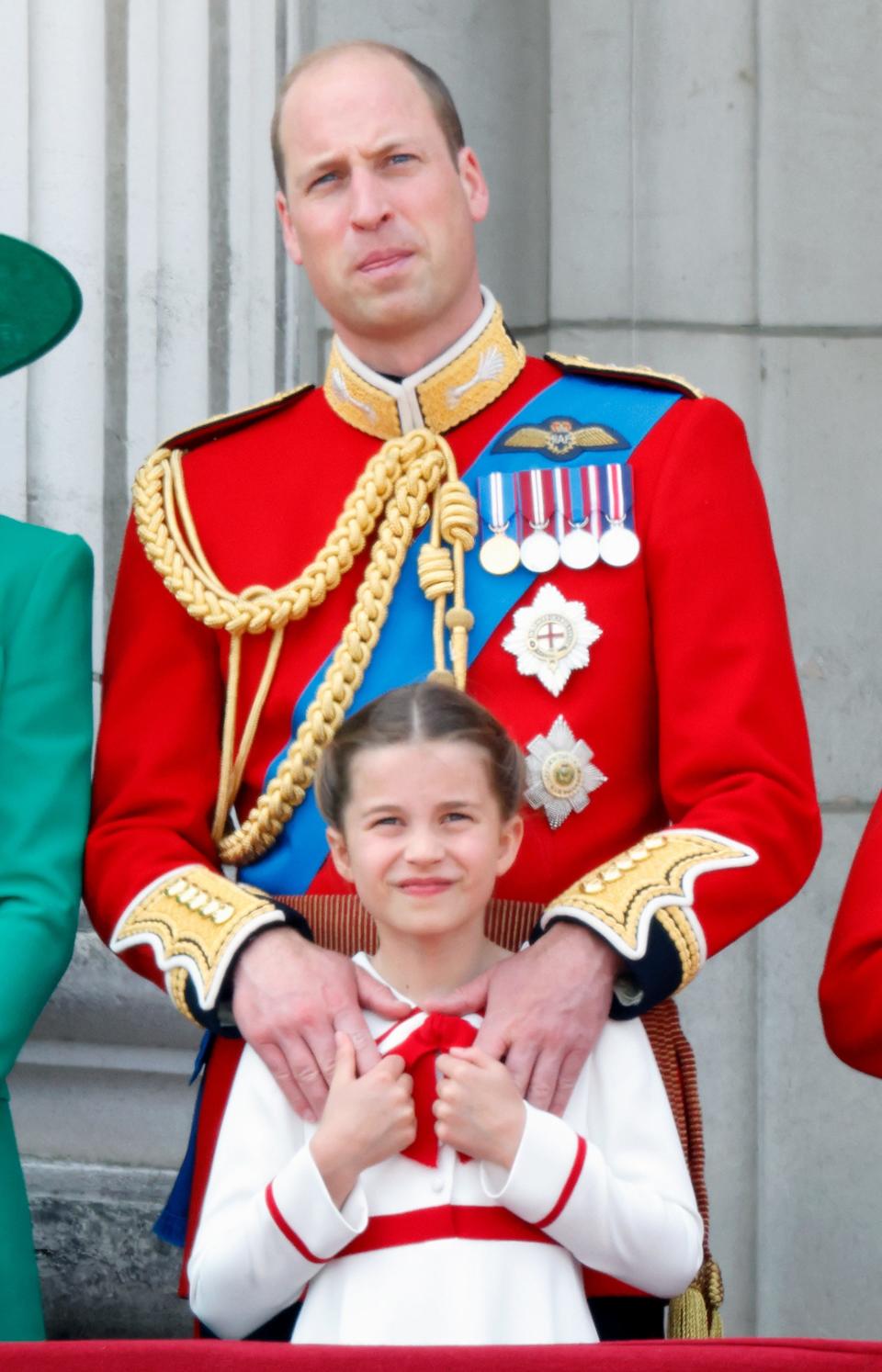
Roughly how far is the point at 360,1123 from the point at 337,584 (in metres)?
0.67

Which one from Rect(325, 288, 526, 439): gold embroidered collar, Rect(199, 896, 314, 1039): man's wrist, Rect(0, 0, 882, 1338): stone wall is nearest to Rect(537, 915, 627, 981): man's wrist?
Rect(199, 896, 314, 1039): man's wrist

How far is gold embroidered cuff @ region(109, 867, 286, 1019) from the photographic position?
2.43 meters

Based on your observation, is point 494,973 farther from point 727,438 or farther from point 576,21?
point 576,21

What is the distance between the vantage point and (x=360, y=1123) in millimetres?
2256

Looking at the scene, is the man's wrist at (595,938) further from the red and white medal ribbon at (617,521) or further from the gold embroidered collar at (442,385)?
the gold embroidered collar at (442,385)

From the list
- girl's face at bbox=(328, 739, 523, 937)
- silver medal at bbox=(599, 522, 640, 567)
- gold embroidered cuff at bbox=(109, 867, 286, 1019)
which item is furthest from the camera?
silver medal at bbox=(599, 522, 640, 567)

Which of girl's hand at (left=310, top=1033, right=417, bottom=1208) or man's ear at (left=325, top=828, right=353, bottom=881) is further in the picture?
man's ear at (left=325, top=828, right=353, bottom=881)

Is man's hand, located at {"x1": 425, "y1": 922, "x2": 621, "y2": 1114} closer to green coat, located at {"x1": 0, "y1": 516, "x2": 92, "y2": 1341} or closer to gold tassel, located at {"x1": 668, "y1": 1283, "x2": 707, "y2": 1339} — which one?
gold tassel, located at {"x1": 668, "y1": 1283, "x2": 707, "y2": 1339}

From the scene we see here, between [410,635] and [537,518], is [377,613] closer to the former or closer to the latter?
[410,635]

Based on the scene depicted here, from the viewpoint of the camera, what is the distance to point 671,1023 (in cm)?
254

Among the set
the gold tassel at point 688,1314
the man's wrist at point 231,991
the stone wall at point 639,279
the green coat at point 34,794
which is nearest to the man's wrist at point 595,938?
the man's wrist at point 231,991

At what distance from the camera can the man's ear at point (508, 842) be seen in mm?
2391

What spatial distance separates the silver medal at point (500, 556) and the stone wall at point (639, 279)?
1.15 meters

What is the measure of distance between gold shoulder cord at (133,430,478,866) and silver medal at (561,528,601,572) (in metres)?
0.11
